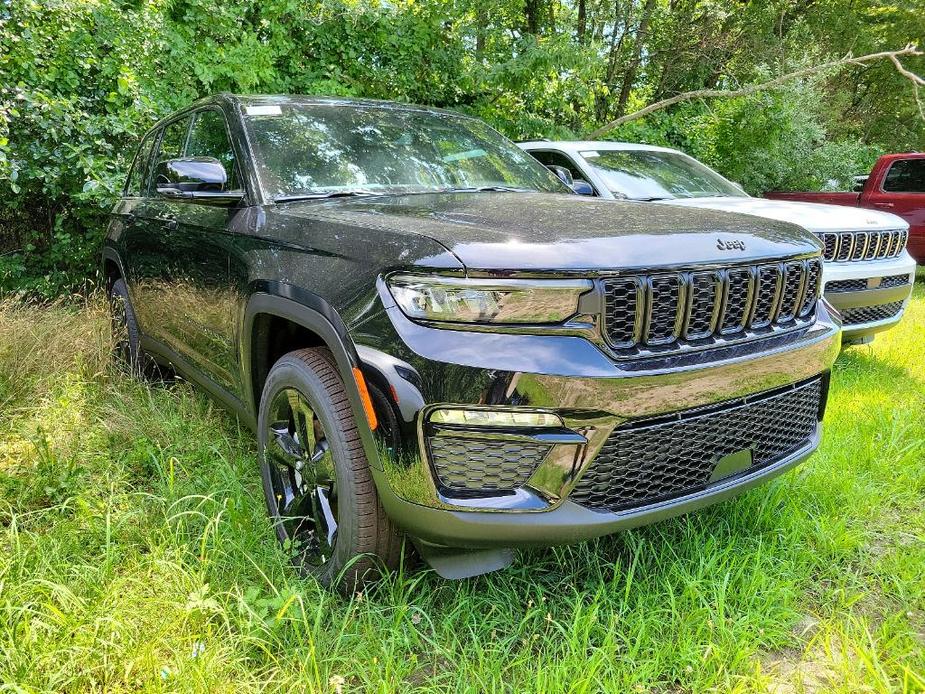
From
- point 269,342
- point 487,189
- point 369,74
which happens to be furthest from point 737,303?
point 369,74

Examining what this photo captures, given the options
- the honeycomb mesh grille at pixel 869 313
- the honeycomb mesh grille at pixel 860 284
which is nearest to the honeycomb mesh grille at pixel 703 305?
the honeycomb mesh grille at pixel 860 284

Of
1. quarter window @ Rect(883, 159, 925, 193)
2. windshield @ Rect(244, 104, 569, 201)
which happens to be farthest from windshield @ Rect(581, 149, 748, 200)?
quarter window @ Rect(883, 159, 925, 193)

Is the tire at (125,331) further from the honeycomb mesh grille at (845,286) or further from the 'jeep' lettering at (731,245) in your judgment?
the honeycomb mesh grille at (845,286)

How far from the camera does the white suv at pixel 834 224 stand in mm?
4469

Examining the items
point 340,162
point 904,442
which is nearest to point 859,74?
point 904,442

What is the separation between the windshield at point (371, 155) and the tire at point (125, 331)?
1.90m

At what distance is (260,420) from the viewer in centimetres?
245

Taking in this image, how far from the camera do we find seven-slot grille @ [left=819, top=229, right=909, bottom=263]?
447 centimetres

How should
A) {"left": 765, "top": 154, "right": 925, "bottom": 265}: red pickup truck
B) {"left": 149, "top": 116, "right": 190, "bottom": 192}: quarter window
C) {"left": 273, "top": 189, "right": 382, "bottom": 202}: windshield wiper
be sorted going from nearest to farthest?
1. {"left": 273, "top": 189, "right": 382, "bottom": 202}: windshield wiper
2. {"left": 149, "top": 116, "right": 190, "bottom": 192}: quarter window
3. {"left": 765, "top": 154, "right": 925, "bottom": 265}: red pickup truck

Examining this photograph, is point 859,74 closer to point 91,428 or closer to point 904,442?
point 904,442

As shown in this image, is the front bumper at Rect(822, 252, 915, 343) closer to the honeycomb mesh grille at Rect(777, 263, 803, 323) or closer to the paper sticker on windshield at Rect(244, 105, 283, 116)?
the honeycomb mesh grille at Rect(777, 263, 803, 323)

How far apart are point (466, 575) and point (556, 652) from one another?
0.33m

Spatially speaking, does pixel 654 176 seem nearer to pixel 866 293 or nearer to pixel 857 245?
pixel 857 245

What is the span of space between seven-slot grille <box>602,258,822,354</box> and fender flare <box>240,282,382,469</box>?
0.70 metres
